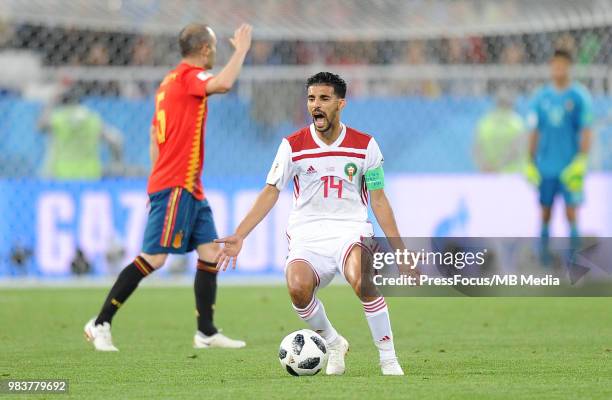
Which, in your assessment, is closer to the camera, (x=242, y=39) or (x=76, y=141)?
(x=242, y=39)

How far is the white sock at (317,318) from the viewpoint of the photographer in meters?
7.77

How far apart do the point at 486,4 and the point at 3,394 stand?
39.2ft

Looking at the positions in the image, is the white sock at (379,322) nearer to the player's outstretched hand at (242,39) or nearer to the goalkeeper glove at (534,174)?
the player's outstretched hand at (242,39)

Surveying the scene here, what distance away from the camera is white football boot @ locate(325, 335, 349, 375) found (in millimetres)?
7750

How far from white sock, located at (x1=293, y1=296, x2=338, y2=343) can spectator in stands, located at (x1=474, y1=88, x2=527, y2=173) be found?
10434 mm

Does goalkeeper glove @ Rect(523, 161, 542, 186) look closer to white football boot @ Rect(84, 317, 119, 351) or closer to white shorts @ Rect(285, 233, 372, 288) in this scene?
white football boot @ Rect(84, 317, 119, 351)

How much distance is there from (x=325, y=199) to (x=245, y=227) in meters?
0.59

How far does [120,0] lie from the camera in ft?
55.7

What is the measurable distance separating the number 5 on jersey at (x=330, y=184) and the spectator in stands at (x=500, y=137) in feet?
34.0

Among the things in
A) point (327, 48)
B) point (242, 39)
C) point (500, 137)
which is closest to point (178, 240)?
point (242, 39)

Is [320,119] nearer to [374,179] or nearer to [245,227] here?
[374,179]

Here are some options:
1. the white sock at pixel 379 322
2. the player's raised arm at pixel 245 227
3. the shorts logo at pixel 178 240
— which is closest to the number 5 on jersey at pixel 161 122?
the shorts logo at pixel 178 240

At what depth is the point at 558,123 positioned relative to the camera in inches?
632

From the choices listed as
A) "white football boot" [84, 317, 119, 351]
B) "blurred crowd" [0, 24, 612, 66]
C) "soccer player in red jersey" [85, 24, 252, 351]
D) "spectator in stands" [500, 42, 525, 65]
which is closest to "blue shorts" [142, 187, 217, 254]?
"soccer player in red jersey" [85, 24, 252, 351]
